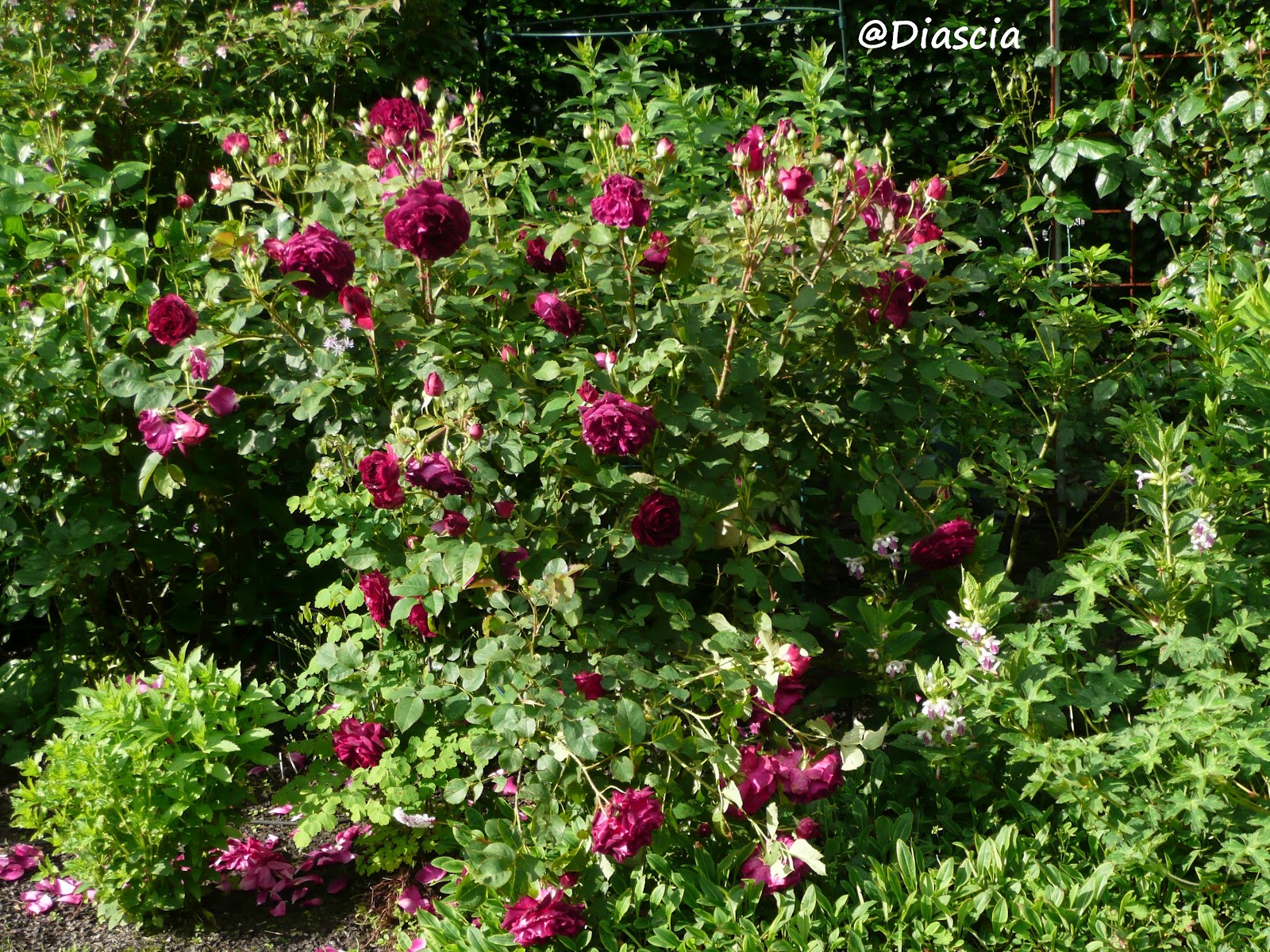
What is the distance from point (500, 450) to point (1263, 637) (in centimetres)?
170

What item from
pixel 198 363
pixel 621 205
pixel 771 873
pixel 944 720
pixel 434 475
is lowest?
pixel 771 873

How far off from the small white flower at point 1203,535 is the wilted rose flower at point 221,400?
1.96 meters

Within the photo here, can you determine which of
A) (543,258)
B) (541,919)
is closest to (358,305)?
(543,258)

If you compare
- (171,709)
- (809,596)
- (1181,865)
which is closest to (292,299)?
(171,709)

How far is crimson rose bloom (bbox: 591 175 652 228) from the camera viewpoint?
222cm

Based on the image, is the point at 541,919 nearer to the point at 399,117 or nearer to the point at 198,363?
the point at 198,363

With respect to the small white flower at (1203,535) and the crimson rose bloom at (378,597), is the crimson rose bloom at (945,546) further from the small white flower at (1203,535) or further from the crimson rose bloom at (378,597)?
the crimson rose bloom at (378,597)

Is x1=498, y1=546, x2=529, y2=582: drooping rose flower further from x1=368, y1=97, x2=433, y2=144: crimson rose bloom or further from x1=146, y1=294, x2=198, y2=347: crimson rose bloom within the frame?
x1=368, y1=97, x2=433, y2=144: crimson rose bloom

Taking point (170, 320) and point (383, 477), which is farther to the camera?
point (170, 320)

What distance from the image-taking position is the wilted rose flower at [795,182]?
2.18 metres

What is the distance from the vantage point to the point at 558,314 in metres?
2.42

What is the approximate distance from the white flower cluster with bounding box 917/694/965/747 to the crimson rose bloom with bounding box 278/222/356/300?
1407 mm

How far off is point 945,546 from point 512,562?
960mm

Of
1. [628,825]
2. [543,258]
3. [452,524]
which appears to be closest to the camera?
[628,825]
